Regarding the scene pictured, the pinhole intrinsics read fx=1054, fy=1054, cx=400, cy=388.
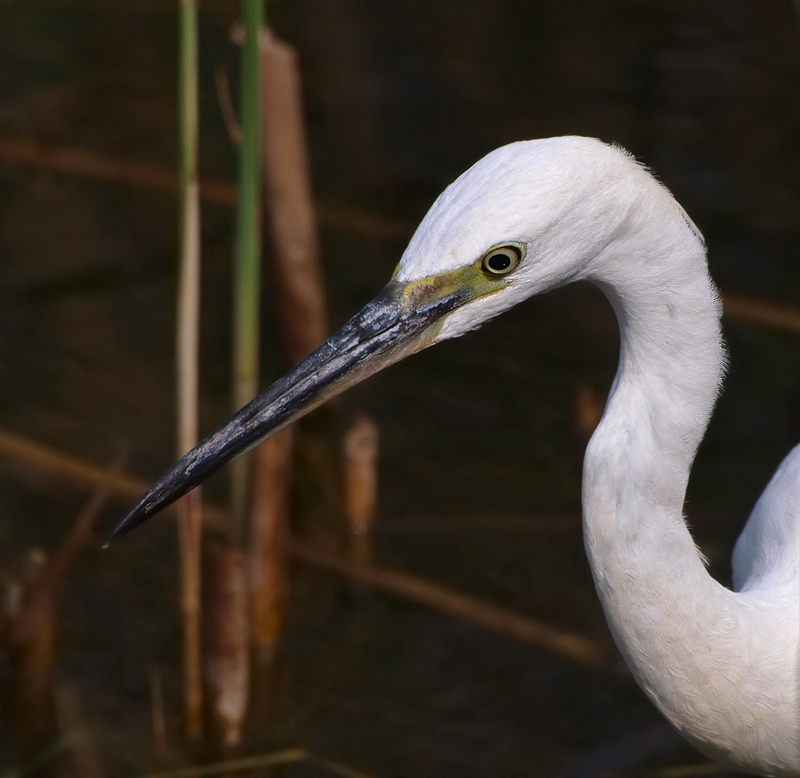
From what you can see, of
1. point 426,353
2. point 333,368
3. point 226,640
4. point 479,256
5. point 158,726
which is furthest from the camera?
point 426,353

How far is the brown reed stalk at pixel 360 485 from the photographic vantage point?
293 cm

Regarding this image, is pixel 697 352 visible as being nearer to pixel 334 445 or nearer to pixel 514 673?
pixel 514 673

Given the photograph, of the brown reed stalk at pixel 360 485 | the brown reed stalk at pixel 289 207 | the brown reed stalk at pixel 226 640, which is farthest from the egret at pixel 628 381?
the brown reed stalk at pixel 289 207

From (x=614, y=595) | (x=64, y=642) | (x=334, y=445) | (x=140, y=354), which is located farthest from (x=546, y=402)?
(x=614, y=595)

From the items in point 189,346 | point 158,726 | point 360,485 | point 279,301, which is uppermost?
point 279,301

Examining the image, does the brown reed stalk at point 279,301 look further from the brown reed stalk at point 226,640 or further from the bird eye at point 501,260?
the bird eye at point 501,260

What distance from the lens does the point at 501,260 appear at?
4.56 feet

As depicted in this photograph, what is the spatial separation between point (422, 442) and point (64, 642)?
4.23ft

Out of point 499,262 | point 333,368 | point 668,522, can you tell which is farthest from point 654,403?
point 333,368

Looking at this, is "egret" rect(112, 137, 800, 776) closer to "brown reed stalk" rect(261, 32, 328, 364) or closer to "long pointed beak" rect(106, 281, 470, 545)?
"long pointed beak" rect(106, 281, 470, 545)

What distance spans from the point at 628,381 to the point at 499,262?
29cm

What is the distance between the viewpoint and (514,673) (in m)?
2.71

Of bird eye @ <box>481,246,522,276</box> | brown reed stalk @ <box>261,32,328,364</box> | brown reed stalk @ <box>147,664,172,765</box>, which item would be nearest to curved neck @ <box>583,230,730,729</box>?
bird eye @ <box>481,246,522,276</box>

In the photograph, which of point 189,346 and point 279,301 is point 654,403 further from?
point 279,301
